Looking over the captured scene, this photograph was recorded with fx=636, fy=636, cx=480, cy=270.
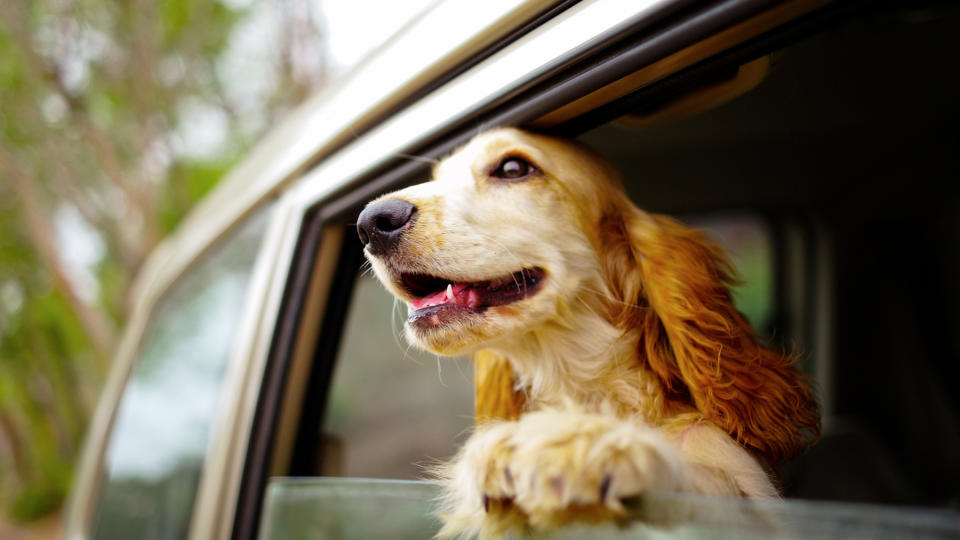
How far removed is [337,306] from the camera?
1763 mm

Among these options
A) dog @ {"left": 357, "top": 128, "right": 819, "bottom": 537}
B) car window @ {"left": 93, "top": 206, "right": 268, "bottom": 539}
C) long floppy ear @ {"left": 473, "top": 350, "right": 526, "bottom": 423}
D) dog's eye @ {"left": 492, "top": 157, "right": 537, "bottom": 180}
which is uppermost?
dog's eye @ {"left": 492, "top": 157, "right": 537, "bottom": 180}

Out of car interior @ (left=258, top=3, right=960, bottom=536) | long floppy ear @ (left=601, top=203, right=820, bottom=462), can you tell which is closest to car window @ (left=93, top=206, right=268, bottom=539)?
car interior @ (left=258, top=3, right=960, bottom=536)

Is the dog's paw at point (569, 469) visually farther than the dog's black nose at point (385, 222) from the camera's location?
No

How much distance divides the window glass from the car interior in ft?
0.51

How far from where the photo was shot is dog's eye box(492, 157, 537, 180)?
4.43ft

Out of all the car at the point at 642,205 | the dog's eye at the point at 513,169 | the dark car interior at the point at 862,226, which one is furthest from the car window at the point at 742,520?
the dark car interior at the point at 862,226

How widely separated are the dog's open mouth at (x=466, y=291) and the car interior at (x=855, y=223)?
4.89 ft

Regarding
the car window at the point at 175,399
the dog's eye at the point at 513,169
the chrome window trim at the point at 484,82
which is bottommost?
the car window at the point at 175,399

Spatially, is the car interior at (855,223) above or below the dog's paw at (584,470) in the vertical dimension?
above

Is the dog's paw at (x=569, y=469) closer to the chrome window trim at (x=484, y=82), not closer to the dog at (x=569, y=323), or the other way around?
the dog at (x=569, y=323)

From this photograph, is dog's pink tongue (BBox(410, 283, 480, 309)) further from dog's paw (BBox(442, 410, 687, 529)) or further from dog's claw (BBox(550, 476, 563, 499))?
dog's claw (BBox(550, 476, 563, 499))

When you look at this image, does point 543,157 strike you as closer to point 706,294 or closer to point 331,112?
point 706,294

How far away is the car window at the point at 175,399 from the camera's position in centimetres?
224

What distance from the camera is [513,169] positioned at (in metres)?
1.38
